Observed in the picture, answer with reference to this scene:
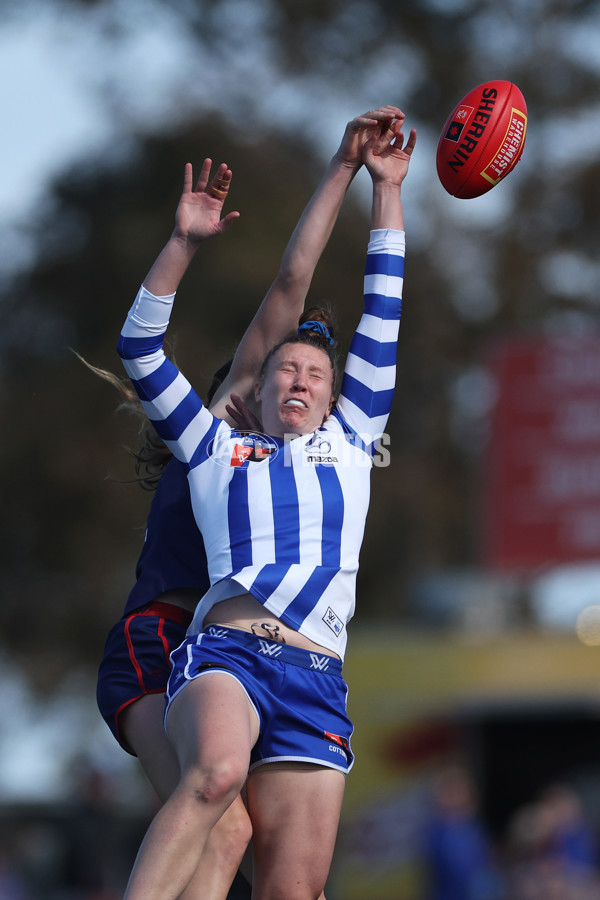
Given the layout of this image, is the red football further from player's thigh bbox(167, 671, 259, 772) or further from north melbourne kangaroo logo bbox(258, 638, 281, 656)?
player's thigh bbox(167, 671, 259, 772)

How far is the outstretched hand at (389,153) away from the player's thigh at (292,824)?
1960 mm

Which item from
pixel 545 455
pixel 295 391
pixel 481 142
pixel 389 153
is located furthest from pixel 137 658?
pixel 545 455

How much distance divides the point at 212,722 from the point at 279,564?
559 mm

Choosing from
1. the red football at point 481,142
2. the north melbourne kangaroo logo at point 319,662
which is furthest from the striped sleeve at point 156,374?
the red football at point 481,142

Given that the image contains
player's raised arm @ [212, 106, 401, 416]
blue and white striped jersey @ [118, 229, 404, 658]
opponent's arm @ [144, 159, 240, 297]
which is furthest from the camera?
player's raised arm @ [212, 106, 401, 416]

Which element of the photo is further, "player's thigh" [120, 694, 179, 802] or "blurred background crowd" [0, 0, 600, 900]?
"blurred background crowd" [0, 0, 600, 900]

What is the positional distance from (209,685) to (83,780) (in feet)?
37.9

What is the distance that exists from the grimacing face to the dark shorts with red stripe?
0.69 m

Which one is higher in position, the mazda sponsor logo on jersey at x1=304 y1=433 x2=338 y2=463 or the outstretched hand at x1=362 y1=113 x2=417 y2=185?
the outstretched hand at x1=362 y1=113 x2=417 y2=185

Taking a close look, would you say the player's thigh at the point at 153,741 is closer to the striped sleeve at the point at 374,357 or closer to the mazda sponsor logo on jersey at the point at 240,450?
the mazda sponsor logo on jersey at the point at 240,450

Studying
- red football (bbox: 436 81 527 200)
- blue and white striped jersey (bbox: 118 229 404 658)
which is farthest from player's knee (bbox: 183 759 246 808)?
red football (bbox: 436 81 527 200)

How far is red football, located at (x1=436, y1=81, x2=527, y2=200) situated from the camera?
15.9 feet

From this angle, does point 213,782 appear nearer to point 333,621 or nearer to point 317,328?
point 333,621

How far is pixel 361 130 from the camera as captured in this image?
4656 mm
